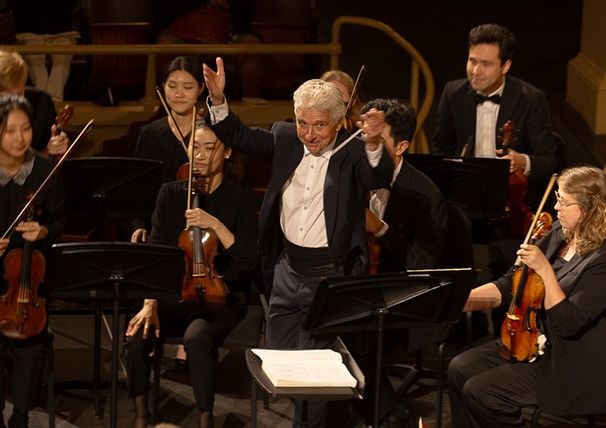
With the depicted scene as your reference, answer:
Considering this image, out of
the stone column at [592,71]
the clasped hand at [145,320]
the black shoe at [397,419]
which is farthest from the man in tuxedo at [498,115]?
the stone column at [592,71]

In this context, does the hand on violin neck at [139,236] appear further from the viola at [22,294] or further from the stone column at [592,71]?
the stone column at [592,71]

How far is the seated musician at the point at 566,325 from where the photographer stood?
15.8 feet

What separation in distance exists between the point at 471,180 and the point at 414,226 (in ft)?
1.36

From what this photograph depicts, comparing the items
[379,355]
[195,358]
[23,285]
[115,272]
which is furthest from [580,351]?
[23,285]

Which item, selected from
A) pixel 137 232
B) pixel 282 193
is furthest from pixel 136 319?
pixel 282 193

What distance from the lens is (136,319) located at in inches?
211

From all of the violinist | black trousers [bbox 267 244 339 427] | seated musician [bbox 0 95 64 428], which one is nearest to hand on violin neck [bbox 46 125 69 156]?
seated musician [bbox 0 95 64 428]

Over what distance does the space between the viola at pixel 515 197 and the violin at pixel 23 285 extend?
1989 mm

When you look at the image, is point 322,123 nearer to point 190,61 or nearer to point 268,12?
point 190,61

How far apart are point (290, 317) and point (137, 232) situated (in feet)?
2.77

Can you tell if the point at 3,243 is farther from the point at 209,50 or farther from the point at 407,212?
the point at 209,50

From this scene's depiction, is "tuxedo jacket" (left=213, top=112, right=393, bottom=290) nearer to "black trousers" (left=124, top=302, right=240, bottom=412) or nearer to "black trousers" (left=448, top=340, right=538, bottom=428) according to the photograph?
"black trousers" (left=124, top=302, right=240, bottom=412)

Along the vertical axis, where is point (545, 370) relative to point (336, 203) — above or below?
below

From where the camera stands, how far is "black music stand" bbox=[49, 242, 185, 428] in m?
4.83
